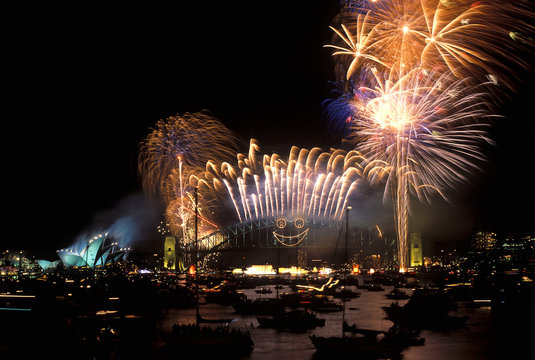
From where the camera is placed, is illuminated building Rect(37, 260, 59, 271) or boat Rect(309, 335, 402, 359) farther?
illuminated building Rect(37, 260, 59, 271)

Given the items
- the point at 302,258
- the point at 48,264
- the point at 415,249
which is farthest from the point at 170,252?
the point at 415,249

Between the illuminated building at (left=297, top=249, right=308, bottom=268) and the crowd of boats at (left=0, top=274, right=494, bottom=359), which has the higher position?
the illuminated building at (left=297, top=249, right=308, bottom=268)

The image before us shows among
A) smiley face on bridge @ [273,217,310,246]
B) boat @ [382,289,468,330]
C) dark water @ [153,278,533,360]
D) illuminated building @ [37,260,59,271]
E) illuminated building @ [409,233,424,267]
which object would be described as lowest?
dark water @ [153,278,533,360]

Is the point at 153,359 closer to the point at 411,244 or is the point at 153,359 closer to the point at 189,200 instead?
the point at 189,200

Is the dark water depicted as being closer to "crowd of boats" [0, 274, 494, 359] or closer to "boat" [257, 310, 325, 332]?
"boat" [257, 310, 325, 332]

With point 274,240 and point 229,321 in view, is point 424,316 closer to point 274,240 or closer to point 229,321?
point 229,321

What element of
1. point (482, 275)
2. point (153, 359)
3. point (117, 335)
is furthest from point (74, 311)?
point (482, 275)

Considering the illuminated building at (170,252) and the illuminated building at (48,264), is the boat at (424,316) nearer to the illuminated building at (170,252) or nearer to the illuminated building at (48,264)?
the illuminated building at (170,252)

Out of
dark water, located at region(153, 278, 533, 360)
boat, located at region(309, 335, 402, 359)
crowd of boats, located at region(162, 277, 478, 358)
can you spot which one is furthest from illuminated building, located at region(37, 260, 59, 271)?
boat, located at region(309, 335, 402, 359)
